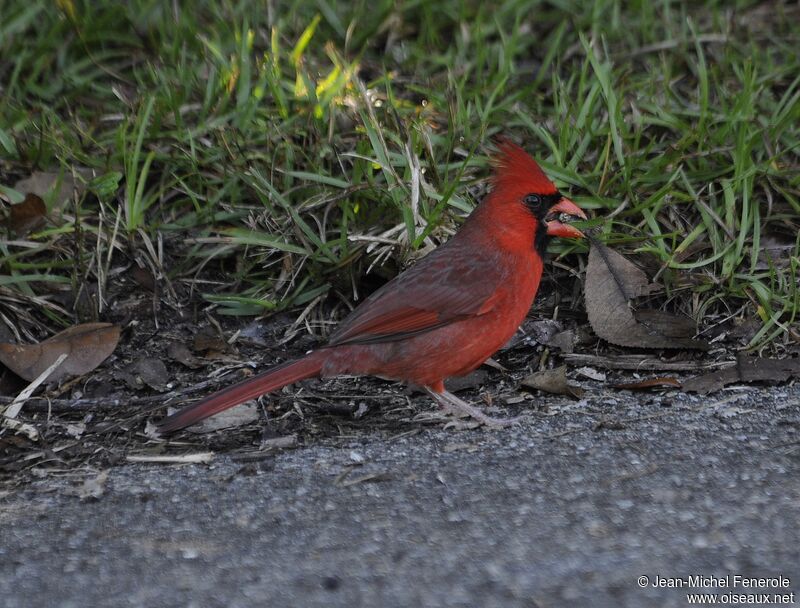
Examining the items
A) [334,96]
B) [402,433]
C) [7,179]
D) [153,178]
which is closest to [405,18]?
[334,96]

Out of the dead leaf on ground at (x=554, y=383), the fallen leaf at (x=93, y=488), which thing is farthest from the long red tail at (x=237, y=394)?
the dead leaf on ground at (x=554, y=383)

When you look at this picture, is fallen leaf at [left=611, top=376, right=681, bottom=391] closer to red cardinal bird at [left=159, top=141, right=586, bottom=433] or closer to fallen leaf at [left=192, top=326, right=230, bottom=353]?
red cardinal bird at [left=159, top=141, right=586, bottom=433]

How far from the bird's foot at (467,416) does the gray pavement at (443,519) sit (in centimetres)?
6

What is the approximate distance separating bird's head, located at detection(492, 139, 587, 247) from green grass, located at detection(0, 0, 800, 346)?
0.84 ft

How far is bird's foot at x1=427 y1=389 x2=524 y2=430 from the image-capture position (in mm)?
3439

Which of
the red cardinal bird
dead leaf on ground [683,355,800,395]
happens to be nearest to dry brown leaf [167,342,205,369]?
the red cardinal bird

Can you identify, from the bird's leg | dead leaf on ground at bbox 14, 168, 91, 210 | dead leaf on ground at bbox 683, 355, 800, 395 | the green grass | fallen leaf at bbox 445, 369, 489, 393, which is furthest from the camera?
dead leaf on ground at bbox 14, 168, 91, 210

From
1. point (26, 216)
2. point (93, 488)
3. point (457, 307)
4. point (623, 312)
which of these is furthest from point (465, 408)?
point (26, 216)

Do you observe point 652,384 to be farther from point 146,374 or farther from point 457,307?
point 146,374

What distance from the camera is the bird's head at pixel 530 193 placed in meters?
3.84

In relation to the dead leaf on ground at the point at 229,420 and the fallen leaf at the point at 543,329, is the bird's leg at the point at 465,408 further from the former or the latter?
the dead leaf on ground at the point at 229,420

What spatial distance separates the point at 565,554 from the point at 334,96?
2590 mm

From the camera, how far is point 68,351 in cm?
390

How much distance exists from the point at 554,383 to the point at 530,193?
659mm
